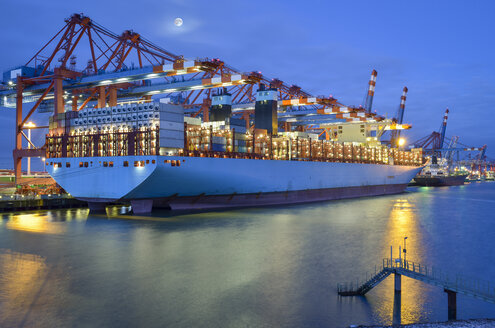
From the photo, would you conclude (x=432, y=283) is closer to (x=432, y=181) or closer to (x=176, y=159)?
(x=176, y=159)

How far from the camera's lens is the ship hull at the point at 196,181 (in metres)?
26.7

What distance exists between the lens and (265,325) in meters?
9.36

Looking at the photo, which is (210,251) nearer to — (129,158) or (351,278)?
(351,278)

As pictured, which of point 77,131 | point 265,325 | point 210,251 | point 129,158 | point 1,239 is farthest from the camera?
point 77,131

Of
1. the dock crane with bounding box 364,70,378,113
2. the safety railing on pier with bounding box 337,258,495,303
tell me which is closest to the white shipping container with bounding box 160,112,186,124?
the safety railing on pier with bounding box 337,258,495,303

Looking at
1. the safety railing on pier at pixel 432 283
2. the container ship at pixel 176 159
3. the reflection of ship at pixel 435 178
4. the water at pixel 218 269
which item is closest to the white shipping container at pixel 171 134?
the container ship at pixel 176 159

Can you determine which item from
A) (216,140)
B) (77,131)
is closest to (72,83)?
(77,131)

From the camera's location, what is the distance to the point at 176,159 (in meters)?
27.0

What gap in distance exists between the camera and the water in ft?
32.6

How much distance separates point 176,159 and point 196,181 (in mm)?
2970

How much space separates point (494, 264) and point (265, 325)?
37.1ft

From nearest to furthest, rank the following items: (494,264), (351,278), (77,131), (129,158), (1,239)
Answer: (351,278), (494,264), (1,239), (129,158), (77,131)

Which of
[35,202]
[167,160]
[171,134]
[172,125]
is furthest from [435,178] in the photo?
[35,202]

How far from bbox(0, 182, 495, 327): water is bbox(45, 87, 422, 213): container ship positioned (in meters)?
3.05
